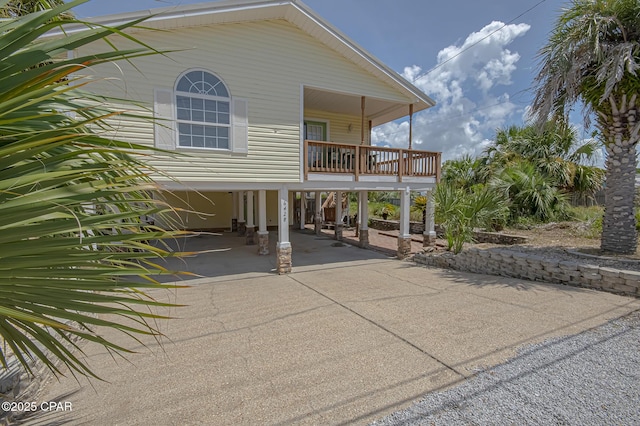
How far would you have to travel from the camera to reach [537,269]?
662 cm

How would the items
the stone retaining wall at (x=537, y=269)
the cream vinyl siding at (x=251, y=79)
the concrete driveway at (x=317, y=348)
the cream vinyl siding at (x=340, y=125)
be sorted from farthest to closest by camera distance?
the cream vinyl siding at (x=340, y=125) < the cream vinyl siding at (x=251, y=79) < the stone retaining wall at (x=537, y=269) < the concrete driveway at (x=317, y=348)

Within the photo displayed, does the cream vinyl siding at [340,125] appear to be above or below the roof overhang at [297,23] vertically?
below

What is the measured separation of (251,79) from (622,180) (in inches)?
355

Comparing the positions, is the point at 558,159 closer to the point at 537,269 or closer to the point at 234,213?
the point at 537,269

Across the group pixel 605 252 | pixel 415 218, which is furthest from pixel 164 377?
pixel 415 218

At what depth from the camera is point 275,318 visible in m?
4.92

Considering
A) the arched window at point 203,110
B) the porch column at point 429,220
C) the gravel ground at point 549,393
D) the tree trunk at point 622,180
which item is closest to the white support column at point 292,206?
the porch column at point 429,220

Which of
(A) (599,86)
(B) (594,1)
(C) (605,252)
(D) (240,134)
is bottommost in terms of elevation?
(C) (605,252)

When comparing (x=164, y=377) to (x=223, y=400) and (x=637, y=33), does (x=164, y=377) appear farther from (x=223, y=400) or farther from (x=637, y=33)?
(x=637, y=33)

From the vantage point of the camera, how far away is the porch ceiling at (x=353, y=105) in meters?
9.20

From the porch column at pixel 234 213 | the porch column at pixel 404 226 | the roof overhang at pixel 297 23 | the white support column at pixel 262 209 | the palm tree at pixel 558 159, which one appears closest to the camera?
the roof overhang at pixel 297 23

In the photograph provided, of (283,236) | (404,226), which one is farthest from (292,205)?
(283,236)

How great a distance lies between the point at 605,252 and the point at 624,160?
218cm

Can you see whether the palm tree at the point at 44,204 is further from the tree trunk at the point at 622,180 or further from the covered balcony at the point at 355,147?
the tree trunk at the point at 622,180
